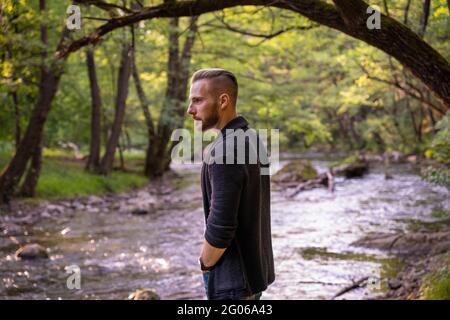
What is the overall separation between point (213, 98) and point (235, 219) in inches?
24.8

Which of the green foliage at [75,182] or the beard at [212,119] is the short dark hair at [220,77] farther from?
the green foliage at [75,182]

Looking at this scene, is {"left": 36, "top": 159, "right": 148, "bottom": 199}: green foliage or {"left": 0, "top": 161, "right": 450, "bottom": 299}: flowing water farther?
{"left": 36, "top": 159, "right": 148, "bottom": 199}: green foliage

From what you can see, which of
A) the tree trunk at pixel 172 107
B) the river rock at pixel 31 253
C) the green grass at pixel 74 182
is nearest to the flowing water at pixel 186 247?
the river rock at pixel 31 253

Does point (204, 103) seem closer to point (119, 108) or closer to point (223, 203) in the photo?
point (223, 203)

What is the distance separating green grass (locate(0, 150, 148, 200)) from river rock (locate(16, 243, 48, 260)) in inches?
256

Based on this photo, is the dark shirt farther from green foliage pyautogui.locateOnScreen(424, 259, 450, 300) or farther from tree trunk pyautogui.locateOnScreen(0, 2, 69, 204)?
tree trunk pyautogui.locateOnScreen(0, 2, 69, 204)

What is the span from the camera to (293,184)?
22516mm

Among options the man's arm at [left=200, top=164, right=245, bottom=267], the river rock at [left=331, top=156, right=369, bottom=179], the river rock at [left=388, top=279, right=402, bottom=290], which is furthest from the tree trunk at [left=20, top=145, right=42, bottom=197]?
the man's arm at [left=200, top=164, right=245, bottom=267]

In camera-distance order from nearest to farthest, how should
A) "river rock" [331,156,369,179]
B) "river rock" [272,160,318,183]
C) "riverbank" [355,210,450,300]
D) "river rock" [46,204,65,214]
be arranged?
"riverbank" [355,210,450,300] < "river rock" [46,204,65,214] < "river rock" [272,160,318,183] < "river rock" [331,156,369,179]

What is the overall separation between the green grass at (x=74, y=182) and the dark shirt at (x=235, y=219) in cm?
1488

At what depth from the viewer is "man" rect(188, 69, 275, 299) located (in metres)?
2.66

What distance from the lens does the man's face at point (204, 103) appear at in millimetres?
2873
